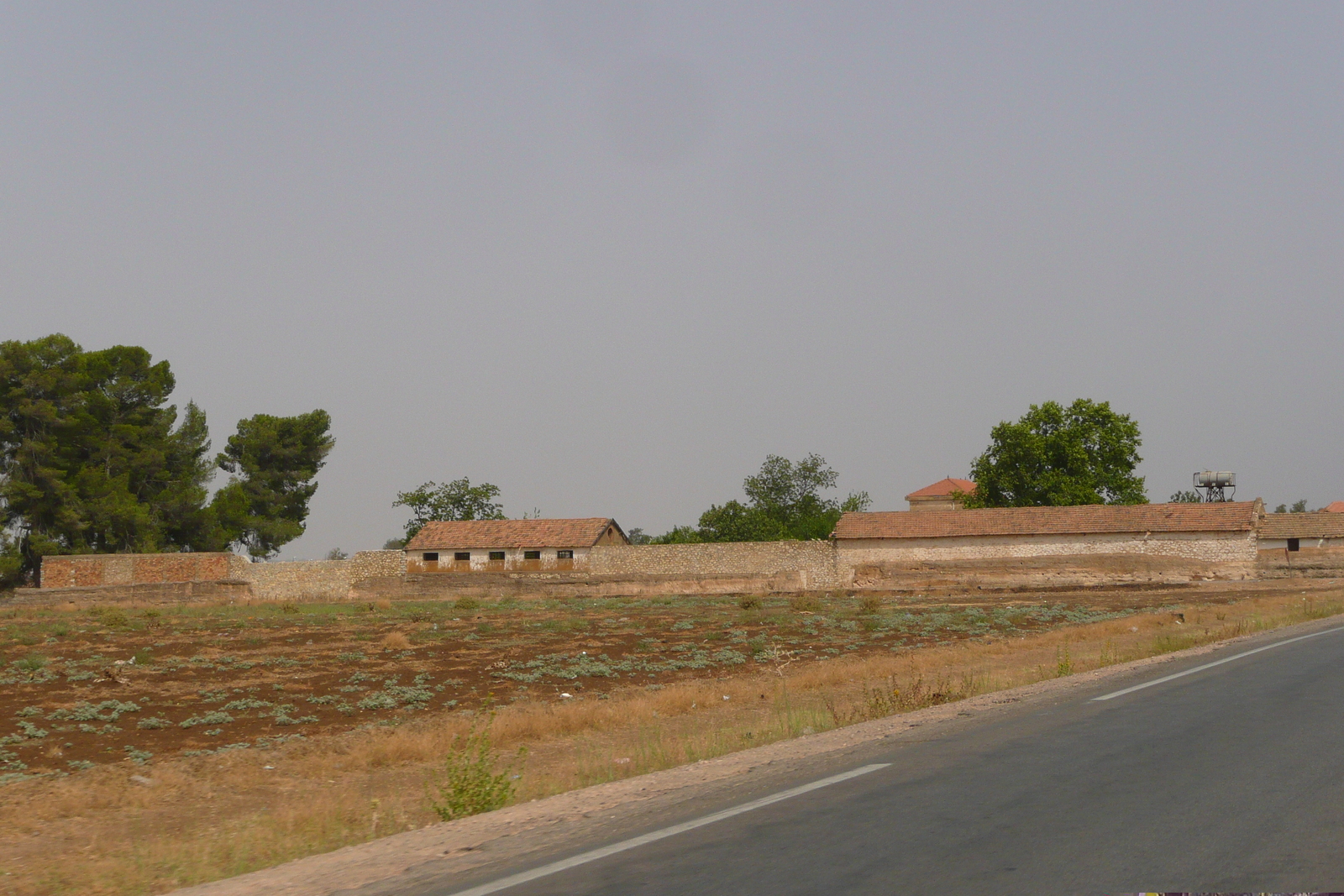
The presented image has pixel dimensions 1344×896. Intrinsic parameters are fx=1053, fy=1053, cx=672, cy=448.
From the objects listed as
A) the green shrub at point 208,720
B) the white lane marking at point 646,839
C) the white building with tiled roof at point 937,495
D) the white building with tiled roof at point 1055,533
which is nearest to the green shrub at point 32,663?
the green shrub at point 208,720

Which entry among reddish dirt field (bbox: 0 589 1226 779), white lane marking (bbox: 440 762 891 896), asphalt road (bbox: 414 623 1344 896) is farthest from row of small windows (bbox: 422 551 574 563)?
white lane marking (bbox: 440 762 891 896)

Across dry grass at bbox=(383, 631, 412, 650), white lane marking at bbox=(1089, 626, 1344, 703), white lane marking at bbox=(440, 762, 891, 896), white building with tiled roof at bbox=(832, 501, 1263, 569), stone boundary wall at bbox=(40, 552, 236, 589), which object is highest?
white building with tiled roof at bbox=(832, 501, 1263, 569)

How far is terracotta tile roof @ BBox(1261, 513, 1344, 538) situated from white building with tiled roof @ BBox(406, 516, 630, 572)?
3944 centimetres

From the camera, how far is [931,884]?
17.7 feet

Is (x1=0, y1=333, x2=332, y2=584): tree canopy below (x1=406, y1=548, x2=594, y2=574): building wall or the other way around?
the other way around

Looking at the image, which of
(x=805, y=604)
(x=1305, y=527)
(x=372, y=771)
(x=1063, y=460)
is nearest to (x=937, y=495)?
(x=1063, y=460)

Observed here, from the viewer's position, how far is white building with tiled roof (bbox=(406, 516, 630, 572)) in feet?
222

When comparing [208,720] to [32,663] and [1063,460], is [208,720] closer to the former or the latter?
[32,663]

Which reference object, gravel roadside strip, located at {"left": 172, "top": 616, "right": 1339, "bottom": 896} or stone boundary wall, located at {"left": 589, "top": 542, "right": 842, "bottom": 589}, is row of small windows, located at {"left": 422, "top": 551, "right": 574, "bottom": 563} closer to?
stone boundary wall, located at {"left": 589, "top": 542, "right": 842, "bottom": 589}

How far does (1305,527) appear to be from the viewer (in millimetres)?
58000

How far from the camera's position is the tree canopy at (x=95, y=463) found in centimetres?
7044

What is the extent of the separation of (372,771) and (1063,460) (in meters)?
72.4

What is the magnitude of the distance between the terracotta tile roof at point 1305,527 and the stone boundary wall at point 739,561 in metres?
24.2

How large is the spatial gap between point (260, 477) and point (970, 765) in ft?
279
